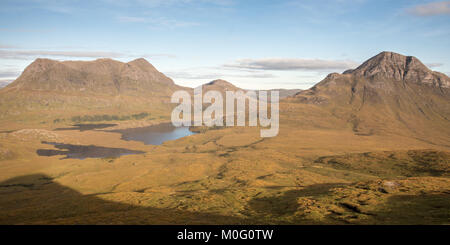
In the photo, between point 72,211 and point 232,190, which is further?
point 232,190

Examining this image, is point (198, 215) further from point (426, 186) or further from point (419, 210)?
point (426, 186)

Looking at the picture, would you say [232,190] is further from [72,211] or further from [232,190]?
[72,211]

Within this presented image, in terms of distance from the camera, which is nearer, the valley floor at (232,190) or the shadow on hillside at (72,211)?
the shadow on hillside at (72,211)

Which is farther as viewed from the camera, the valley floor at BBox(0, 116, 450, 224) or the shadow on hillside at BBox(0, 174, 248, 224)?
the valley floor at BBox(0, 116, 450, 224)

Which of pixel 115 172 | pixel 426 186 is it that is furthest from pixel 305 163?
pixel 115 172

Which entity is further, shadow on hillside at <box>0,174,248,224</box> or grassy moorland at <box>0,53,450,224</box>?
grassy moorland at <box>0,53,450,224</box>

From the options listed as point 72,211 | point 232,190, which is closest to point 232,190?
point 232,190

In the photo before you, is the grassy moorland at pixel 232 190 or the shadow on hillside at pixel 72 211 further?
the grassy moorland at pixel 232 190

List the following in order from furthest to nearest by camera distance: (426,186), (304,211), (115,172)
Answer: (115,172) < (426,186) < (304,211)
